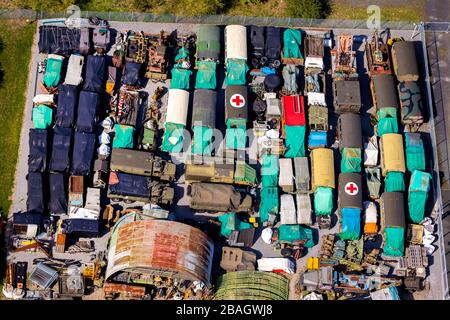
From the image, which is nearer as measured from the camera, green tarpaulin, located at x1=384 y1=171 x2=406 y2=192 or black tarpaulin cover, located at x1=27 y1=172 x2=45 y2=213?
black tarpaulin cover, located at x1=27 y1=172 x2=45 y2=213

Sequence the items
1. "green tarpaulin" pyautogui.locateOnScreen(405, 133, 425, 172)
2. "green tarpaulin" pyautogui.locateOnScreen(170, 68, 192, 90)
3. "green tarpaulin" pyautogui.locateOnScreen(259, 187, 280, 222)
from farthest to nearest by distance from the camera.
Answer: "green tarpaulin" pyautogui.locateOnScreen(170, 68, 192, 90)
"green tarpaulin" pyautogui.locateOnScreen(405, 133, 425, 172)
"green tarpaulin" pyautogui.locateOnScreen(259, 187, 280, 222)

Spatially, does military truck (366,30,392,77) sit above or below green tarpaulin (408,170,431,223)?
above

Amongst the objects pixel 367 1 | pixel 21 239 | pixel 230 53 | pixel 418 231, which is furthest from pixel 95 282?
pixel 367 1

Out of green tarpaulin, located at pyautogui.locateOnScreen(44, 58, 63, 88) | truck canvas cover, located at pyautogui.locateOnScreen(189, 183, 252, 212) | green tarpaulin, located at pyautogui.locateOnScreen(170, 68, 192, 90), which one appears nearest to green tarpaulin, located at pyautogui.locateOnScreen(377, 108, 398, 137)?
truck canvas cover, located at pyautogui.locateOnScreen(189, 183, 252, 212)

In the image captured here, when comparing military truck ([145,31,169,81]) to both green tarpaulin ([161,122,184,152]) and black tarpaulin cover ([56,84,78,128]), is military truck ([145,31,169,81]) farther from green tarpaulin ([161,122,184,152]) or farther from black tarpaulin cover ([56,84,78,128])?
→ black tarpaulin cover ([56,84,78,128])

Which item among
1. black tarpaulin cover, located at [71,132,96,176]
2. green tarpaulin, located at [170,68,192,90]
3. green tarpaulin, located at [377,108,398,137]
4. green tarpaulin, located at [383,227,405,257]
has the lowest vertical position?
green tarpaulin, located at [383,227,405,257]
